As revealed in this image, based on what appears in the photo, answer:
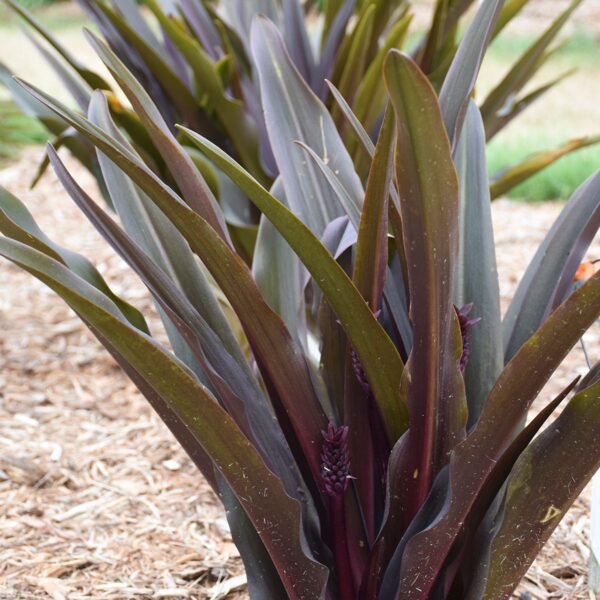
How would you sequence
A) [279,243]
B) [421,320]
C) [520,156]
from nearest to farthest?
1. [421,320]
2. [279,243]
3. [520,156]

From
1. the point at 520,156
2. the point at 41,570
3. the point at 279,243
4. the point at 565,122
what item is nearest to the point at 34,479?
the point at 41,570

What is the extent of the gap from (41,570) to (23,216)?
1.96ft

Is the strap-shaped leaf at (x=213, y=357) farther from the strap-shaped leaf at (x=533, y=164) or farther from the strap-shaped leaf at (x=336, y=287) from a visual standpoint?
the strap-shaped leaf at (x=533, y=164)

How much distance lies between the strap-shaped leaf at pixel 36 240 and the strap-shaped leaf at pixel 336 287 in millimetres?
166

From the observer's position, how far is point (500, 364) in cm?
84

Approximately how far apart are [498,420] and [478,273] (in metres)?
0.22

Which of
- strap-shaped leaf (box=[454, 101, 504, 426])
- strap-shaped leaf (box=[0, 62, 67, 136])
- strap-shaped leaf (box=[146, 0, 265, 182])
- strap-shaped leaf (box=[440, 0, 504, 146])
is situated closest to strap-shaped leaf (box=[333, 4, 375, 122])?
strap-shaped leaf (box=[146, 0, 265, 182])

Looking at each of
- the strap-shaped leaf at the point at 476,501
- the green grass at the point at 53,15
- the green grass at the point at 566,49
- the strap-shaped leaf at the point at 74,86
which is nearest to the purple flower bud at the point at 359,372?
the strap-shaped leaf at the point at 476,501

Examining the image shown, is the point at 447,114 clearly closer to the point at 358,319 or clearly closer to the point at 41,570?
the point at 358,319

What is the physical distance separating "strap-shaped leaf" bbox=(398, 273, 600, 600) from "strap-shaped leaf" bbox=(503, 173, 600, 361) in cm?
20

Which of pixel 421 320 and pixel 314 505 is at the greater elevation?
pixel 421 320

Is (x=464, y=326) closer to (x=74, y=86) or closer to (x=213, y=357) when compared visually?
(x=213, y=357)

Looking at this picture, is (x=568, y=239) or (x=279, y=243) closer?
(x=568, y=239)

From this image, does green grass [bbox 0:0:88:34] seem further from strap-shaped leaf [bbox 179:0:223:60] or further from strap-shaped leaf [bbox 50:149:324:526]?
strap-shaped leaf [bbox 50:149:324:526]
